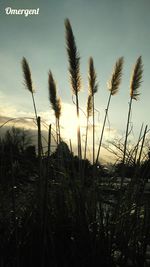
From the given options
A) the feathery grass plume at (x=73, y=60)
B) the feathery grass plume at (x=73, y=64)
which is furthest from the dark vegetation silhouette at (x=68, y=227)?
the feathery grass plume at (x=73, y=60)

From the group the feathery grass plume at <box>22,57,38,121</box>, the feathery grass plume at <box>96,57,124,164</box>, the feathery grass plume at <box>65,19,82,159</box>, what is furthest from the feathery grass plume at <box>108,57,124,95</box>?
the feathery grass plume at <box>22,57,38,121</box>

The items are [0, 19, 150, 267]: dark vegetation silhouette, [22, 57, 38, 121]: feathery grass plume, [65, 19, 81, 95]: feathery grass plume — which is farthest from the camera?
[22, 57, 38, 121]: feathery grass plume

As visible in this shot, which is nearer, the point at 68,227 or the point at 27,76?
the point at 68,227

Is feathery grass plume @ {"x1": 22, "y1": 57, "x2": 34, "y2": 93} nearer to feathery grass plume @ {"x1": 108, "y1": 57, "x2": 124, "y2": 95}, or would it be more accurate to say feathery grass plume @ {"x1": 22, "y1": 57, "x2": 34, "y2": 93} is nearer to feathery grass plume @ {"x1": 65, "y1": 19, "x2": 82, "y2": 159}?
Answer: feathery grass plume @ {"x1": 65, "y1": 19, "x2": 82, "y2": 159}

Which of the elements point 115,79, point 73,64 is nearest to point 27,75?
point 73,64

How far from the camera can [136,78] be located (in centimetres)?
377

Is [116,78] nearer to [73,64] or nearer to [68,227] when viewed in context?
[73,64]

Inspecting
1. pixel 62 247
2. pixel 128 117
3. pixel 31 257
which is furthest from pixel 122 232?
pixel 128 117

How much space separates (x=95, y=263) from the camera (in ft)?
5.73

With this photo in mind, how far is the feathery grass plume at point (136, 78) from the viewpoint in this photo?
373 cm

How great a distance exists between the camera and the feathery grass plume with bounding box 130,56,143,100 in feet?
12.2

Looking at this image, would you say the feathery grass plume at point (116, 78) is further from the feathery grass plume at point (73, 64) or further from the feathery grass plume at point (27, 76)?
the feathery grass plume at point (27, 76)

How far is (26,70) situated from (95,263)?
2581 millimetres

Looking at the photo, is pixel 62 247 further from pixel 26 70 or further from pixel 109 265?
pixel 26 70
